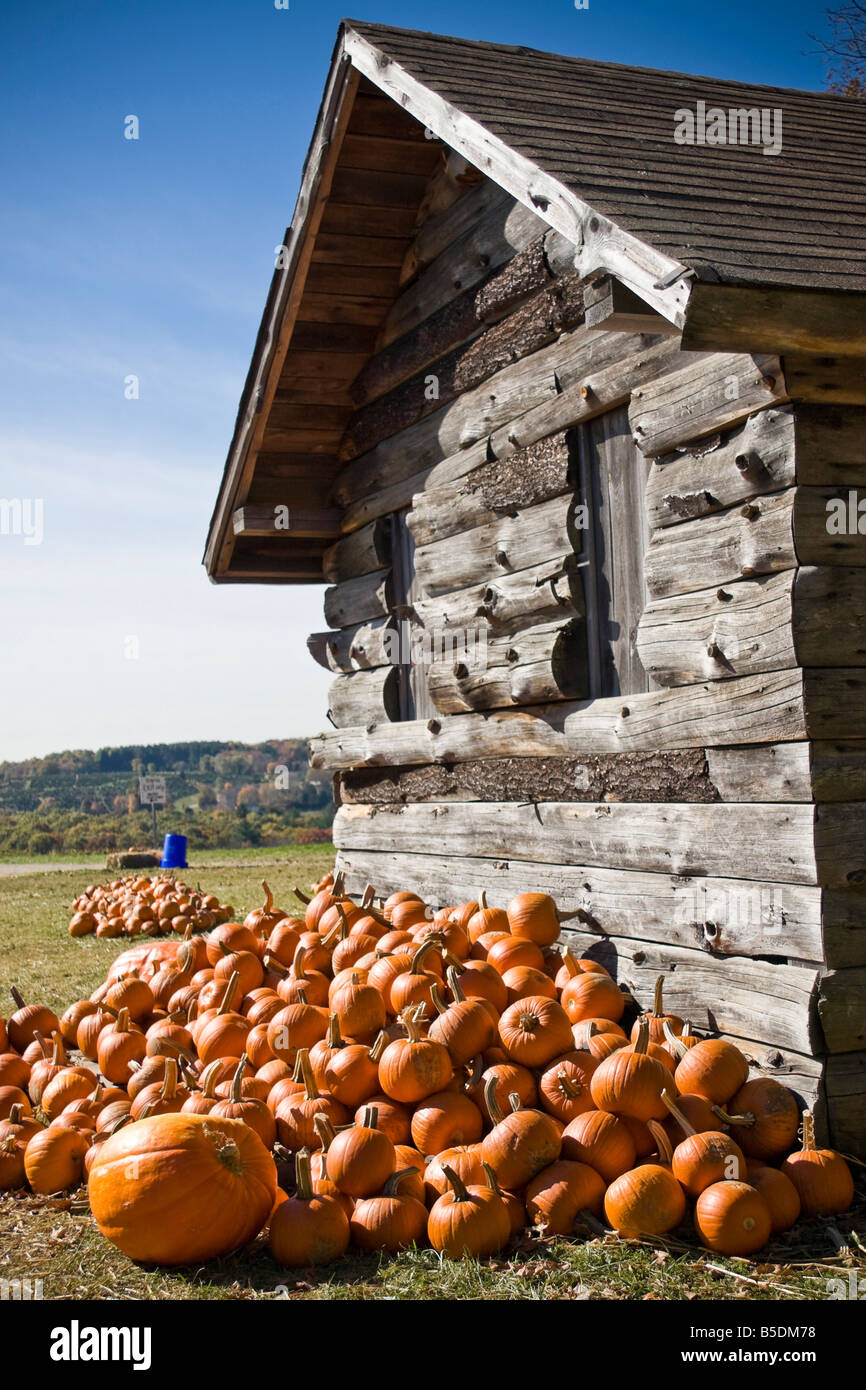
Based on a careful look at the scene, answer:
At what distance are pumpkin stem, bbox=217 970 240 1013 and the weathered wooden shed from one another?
66.0 inches

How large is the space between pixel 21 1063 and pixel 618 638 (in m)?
3.70

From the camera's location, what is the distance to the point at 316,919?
677cm

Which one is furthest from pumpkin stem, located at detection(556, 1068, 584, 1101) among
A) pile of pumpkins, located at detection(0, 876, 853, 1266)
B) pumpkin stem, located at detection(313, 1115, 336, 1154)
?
pumpkin stem, located at detection(313, 1115, 336, 1154)

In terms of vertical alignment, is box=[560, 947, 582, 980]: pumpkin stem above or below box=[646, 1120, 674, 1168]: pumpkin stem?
above

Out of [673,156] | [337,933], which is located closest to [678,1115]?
[337,933]

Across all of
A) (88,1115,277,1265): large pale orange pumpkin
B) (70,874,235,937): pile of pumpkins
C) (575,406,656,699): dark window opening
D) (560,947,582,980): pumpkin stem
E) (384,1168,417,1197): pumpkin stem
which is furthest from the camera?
(70,874,235,937): pile of pumpkins

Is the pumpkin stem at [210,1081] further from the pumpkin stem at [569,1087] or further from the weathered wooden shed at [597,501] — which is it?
the weathered wooden shed at [597,501]

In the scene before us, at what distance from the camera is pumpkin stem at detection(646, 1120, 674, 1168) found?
3898 mm

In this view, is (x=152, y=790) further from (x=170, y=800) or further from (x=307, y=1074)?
(x=307, y=1074)

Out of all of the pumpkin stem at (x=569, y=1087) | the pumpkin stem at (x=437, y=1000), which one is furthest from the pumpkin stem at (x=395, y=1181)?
the pumpkin stem at (x=437, y=1000)

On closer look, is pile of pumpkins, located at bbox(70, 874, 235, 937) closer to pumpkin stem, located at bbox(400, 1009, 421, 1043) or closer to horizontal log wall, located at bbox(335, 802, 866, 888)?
horizontal log wall, located at bbox(335, 802, 866, 888)

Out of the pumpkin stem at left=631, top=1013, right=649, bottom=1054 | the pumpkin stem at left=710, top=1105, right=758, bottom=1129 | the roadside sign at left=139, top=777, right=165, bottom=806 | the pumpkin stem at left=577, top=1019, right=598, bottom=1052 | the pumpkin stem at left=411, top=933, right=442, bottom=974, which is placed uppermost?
the roadside sign at left=139, top=777, right=165, bottom=806

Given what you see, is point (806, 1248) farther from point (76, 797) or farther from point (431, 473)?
point (76, 797)

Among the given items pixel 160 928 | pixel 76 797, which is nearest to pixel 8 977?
pixel 160 928
